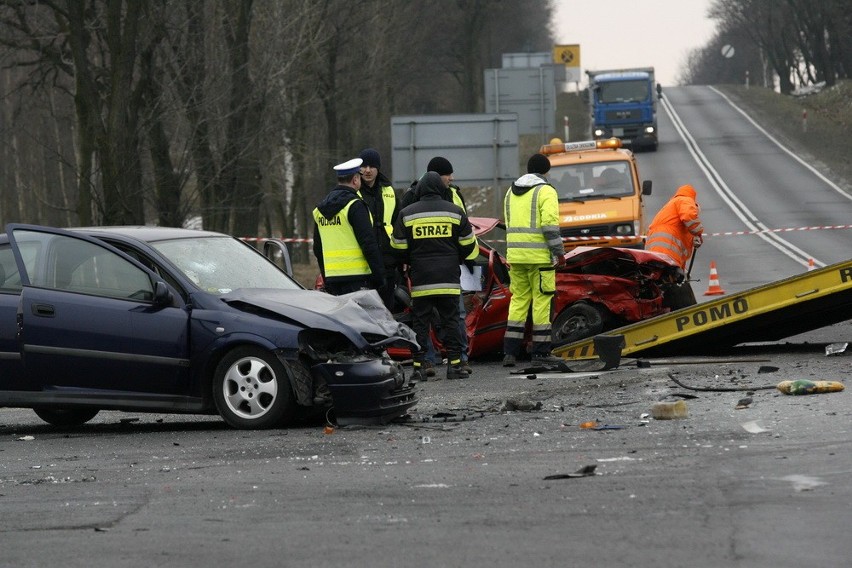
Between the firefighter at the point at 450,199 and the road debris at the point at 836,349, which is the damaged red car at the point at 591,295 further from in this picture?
the road debris at the point at 836,349

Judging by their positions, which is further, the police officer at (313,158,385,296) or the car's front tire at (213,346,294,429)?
the police officer at (313,158,385,296)

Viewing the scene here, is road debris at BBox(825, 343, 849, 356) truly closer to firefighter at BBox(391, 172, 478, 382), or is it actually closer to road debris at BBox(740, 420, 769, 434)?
firefighter at BBox(391, 172, 478, 382)

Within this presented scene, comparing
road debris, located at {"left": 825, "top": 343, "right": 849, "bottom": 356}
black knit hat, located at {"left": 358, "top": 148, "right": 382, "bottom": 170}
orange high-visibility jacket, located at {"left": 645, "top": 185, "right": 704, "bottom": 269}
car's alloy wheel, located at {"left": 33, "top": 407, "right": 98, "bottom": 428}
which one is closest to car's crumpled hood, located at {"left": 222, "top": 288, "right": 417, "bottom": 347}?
car's alloy wheel, located at {"left": 33, "top": 407, "right": 98, "bottom": 428}

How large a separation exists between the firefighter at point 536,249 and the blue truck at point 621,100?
3760 cm

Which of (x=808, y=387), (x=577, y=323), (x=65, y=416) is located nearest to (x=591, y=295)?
(x=577, y=323)

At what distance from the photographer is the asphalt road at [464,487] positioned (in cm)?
570

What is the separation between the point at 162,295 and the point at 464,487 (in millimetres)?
3341

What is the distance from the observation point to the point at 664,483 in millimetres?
6836

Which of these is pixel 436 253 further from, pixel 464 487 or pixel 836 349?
pixel 464 487

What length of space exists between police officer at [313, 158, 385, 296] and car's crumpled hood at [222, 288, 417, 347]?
1613 mm

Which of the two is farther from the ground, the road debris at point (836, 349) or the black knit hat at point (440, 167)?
the black knit hat at point (440, 167)

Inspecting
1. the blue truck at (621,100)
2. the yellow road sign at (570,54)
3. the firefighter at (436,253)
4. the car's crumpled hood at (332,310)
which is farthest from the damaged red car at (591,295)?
the yellow road sign at (570,54)

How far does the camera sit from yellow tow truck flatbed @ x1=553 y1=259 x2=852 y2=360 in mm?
11812

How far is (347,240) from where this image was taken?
12000 mm
